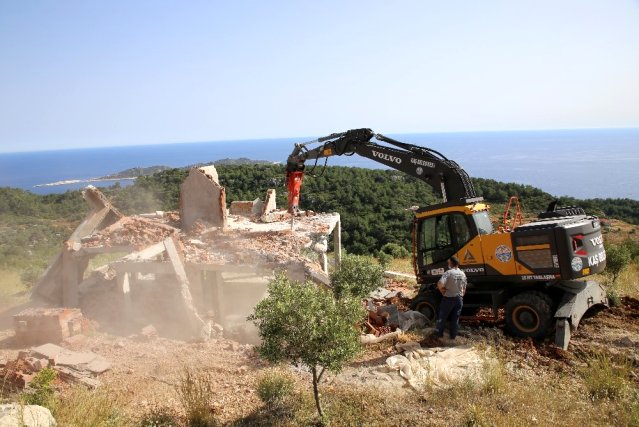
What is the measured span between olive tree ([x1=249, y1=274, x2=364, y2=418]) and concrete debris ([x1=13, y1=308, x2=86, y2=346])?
6219 mm

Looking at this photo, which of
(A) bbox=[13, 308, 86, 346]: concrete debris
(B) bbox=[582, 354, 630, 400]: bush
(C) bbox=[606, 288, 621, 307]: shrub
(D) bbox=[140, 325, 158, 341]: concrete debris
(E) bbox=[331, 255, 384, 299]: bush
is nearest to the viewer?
(B) bbox=[582, 354, 630, 400]: bush

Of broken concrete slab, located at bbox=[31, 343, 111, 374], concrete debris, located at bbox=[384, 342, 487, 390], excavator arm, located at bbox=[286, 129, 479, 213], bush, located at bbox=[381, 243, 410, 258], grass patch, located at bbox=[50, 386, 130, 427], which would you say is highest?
excavator arm, located at bbox=[286, 129, 479, 213]

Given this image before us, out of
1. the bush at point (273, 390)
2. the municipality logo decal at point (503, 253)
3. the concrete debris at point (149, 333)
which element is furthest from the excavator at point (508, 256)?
the concrete debris at point (149, 333)

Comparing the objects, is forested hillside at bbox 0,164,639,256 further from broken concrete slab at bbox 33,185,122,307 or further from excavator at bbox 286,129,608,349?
excavator at bbox 286,129,608,349

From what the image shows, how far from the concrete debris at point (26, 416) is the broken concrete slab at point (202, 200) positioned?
8.65 metres

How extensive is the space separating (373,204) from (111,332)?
28383mm

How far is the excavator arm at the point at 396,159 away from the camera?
35.9ft

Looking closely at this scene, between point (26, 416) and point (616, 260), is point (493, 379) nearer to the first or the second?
point (26, 416)

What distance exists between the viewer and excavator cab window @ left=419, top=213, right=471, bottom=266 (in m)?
10.2

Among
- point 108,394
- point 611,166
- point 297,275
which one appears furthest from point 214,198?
point 611,166

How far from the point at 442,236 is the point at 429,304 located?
1718 millimetres

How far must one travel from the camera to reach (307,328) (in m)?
6.14

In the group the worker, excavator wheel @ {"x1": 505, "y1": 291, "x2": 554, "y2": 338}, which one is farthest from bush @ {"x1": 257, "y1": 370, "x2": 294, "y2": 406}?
excavator wheel @ {"x1": 505, "y1": 291, "x2": 554, "y2": 338}

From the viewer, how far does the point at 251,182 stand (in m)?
40.4
